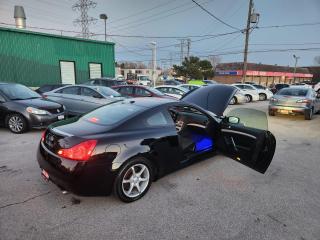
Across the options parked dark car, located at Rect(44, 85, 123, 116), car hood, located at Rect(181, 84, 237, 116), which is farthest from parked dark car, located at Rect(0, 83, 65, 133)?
car hood, located at Rect(181, 84, 237, 116)

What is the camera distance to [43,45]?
1709cm

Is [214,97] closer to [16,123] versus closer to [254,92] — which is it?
[16,123]

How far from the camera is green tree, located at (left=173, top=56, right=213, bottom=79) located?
140 feet

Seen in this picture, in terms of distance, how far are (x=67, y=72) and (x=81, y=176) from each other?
17811 mm

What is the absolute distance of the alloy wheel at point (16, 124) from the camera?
652cm

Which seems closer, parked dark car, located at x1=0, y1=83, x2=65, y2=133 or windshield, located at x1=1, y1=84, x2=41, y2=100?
parked dark car, located at x1=0, y1=83, x2=65, y2=133

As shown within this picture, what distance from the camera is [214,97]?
5.32m

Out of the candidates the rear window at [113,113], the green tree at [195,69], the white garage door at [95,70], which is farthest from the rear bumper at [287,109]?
the green tree at [195,69]

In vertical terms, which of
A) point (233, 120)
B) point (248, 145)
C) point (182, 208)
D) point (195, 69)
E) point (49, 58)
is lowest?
point (182, 208)

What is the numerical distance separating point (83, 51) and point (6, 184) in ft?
57.8

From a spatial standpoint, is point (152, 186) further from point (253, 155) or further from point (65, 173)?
point (253, 155)

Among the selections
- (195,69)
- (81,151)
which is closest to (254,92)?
(81,151)

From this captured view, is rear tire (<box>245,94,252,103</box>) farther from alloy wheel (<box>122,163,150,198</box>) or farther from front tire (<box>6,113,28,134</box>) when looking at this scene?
alloy wheel (<box>122,163,150,198</box>)

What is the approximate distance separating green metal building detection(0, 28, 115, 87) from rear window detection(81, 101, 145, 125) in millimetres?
15488
